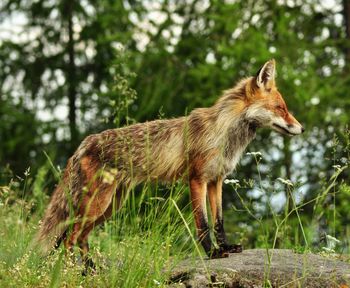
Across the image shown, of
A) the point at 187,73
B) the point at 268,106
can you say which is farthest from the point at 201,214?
the point at 187,73

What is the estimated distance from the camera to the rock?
531 cm

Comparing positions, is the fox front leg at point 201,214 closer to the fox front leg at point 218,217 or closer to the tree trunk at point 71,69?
the fox front leg at point 218,217

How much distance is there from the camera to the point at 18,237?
5891mm

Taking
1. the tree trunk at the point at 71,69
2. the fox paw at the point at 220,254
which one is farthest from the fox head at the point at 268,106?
the tree trunk at the point at 71,69

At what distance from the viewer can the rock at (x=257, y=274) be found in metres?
5.31

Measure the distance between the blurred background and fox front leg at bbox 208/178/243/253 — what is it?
5803 millimetres

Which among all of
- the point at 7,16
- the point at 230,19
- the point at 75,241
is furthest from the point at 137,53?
the point at 75,241

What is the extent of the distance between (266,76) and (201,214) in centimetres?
160

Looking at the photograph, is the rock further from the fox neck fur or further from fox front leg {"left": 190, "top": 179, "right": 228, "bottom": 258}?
the fox neck fur

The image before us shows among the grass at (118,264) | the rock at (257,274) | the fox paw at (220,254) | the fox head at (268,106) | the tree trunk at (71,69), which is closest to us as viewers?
the grass at (118,264)

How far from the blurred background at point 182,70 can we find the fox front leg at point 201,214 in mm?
6142

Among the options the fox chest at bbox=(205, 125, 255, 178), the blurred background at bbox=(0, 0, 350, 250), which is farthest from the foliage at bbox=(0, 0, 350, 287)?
the fox chest at bbox=(205, 125, 255, 178)

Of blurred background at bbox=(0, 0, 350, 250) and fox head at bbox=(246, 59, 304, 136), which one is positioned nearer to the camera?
fox head at bbox=(246, 59, 304, 136)

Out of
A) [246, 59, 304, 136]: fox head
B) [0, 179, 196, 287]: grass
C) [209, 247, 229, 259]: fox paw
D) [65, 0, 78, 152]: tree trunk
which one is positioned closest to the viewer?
[0, 179, 196, 287]: grass
